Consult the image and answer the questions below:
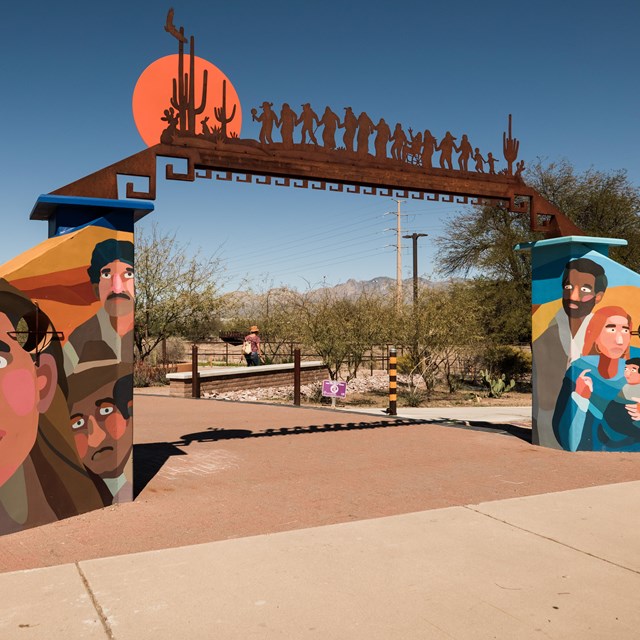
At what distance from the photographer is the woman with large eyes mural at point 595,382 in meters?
8.95

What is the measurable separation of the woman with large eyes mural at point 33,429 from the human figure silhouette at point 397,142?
5020 mm

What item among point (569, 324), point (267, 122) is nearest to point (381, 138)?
point (267, 122)

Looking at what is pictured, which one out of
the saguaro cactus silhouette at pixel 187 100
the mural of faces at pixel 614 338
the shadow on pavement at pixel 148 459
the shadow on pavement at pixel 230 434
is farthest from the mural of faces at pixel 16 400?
the mural of faces at pixel 614 338

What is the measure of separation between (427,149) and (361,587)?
633 centimetres

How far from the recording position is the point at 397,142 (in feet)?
28.8

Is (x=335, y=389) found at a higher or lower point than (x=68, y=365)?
lower

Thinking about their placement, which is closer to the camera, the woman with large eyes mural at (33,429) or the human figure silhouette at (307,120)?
the woman with large eyes mural at (33,429)

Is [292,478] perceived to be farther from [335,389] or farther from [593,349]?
[335,389]

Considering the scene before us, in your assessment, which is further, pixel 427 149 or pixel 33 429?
pixel 427 149

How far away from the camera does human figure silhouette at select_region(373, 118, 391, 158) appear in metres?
8.62

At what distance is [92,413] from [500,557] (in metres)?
3.65

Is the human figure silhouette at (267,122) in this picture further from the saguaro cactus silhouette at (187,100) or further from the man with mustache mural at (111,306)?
the man with mustache mural at (111,306)

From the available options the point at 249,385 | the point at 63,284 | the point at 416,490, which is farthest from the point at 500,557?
the point at 249,385

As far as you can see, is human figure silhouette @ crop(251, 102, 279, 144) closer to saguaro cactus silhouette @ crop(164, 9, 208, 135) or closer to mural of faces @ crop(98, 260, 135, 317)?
saguaro cactus silhouette @ crop(164, 9, 208, 135)
